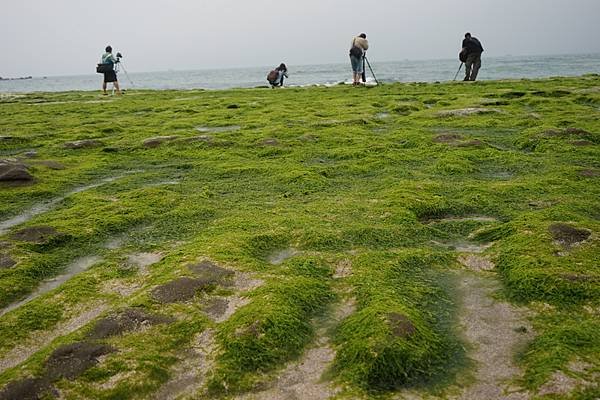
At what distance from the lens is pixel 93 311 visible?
4.50m

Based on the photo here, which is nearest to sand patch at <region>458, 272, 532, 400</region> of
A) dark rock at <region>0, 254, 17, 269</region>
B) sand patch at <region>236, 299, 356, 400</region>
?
sand patch at <region>236, 299, 356, 400</region>

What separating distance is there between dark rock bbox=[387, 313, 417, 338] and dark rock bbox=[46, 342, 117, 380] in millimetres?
2185

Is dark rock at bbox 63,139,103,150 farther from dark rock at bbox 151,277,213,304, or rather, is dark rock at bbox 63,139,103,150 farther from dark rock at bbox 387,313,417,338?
dark rock at bbox 387,313,417,338

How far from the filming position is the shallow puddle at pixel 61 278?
4746 millimetres

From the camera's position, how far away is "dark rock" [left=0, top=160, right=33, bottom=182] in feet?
29.2

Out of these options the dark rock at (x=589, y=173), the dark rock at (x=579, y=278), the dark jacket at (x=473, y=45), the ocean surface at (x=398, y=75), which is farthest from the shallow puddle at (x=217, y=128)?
the ocean surface at (x=398, y=75)

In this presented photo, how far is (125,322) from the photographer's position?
4.09m

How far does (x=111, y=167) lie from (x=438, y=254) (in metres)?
7.85

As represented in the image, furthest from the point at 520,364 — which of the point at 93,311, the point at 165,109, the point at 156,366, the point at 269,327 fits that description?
the point at 165,109

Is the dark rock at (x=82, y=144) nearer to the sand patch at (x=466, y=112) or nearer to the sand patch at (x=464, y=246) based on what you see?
the sand patch at (x=464, y=246)

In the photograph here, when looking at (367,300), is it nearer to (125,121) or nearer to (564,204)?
(564,204)

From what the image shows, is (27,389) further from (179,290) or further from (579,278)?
(579,278)

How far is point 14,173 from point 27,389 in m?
6.90

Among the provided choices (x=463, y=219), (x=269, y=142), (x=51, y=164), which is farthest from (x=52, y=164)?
(x=463, y=219)
